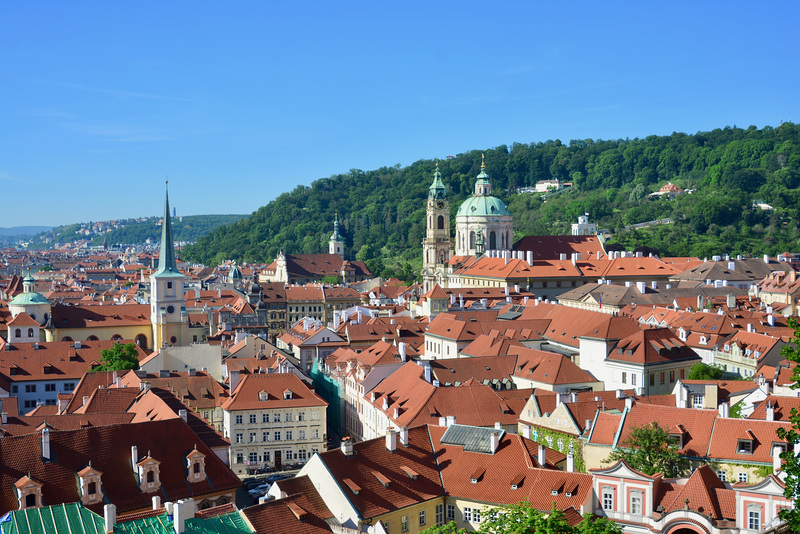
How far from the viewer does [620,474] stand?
34.4m

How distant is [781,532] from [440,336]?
49.5m

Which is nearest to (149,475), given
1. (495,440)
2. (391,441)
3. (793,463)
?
(391,441)

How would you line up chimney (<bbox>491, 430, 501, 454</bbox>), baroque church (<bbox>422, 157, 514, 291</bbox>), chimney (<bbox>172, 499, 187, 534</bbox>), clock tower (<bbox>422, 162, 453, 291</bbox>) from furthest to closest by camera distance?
clock tower (<bbox>422, 162, 453, 291</bbox>) → baroque church (<bbox>422, 157, 514, 291</bbox>) → chimney (<bbox>491, 430, 501, 454</bbox>) → chimney (<bbox>172, 499, 187, 534</bbox>)

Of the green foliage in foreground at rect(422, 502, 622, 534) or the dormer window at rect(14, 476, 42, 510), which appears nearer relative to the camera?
the green foliage in foreground at rect(422, 502, 622, 534)

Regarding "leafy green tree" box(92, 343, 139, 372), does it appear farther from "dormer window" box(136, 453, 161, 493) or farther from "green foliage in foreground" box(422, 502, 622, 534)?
"green foliage in foreground" box(422, 502, 622, 534)

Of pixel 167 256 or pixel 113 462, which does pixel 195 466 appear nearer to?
pixel 113 462

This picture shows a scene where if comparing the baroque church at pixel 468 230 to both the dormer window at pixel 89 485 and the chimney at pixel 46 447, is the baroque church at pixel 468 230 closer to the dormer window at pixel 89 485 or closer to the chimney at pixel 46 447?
the dormer window at pixel 89 485

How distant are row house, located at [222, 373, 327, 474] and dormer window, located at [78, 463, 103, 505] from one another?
21.3 metres

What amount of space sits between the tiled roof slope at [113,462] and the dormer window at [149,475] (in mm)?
211

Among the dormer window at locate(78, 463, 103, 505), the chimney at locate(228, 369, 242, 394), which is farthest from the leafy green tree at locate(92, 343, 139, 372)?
the dormer window at locate(78, 463, 103, 505)

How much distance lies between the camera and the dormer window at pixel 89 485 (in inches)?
1296

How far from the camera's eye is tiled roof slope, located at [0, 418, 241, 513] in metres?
32.8

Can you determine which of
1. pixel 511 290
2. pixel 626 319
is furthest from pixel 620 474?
pixel 511 290

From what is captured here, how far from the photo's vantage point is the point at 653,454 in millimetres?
37156
